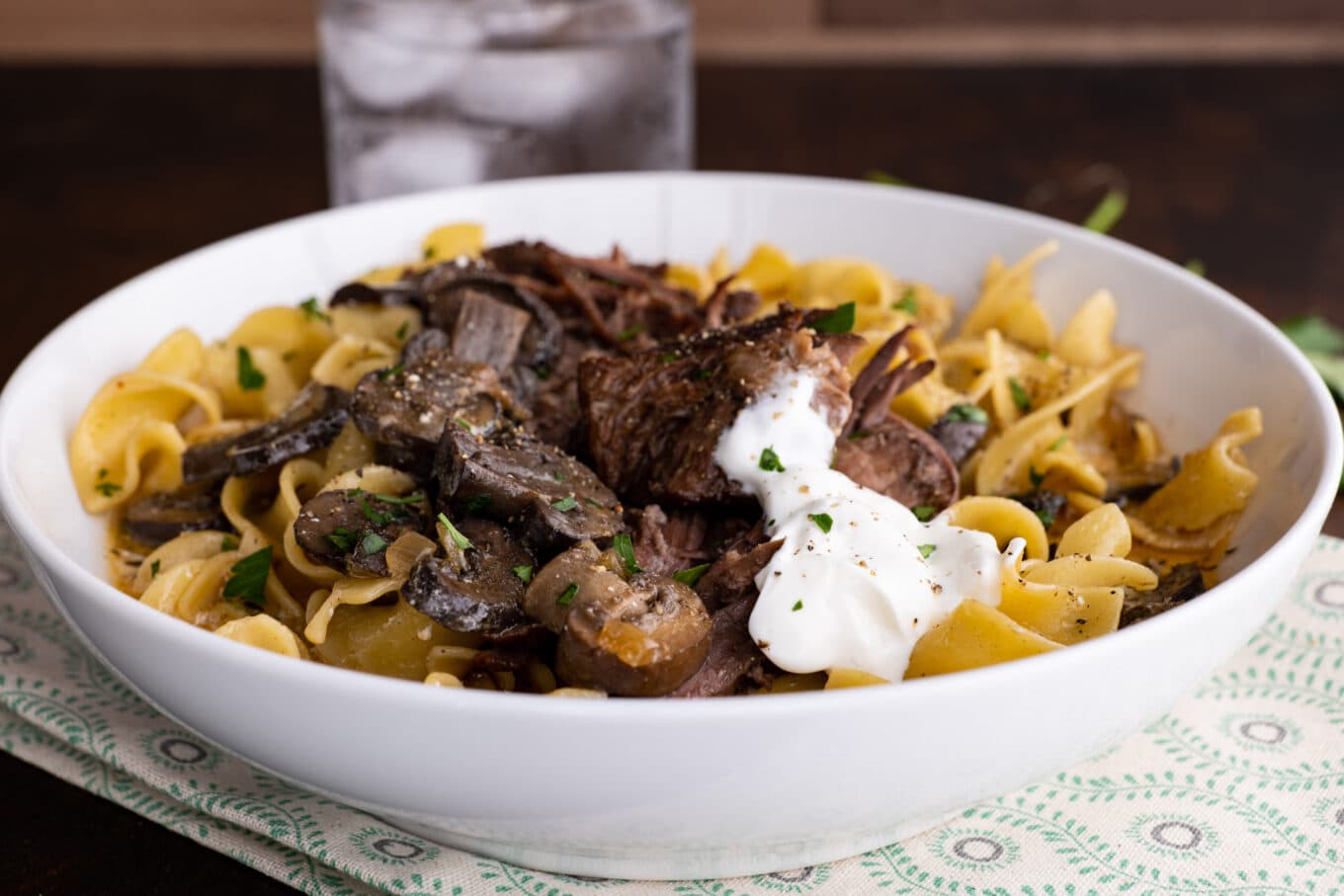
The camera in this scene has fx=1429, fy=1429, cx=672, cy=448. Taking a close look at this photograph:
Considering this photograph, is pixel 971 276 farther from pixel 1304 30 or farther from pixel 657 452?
pixel 1304 30

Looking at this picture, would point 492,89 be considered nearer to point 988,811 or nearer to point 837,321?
point 837,321

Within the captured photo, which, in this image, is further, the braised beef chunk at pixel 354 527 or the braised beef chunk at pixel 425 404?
the braised beef chunk at pixel 425 404

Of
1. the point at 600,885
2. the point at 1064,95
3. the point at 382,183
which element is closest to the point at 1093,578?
Answer: the point at 600,885

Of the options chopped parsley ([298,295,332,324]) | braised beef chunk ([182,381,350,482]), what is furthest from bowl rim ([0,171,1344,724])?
chopped parsley ([298,295,332,324])

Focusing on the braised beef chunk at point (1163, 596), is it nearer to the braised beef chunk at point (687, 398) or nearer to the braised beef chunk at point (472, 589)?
the braised beef chunk at point (687, 398)

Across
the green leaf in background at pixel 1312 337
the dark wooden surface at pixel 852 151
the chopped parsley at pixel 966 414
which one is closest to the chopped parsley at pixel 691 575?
the chopped parsley at pixel 966 414

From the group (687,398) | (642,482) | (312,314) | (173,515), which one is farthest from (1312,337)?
(173,515)
